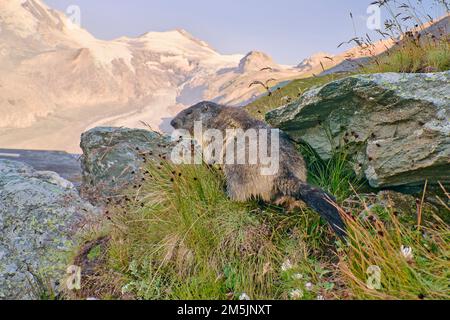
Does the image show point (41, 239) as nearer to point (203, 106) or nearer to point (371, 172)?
point (203, 106)

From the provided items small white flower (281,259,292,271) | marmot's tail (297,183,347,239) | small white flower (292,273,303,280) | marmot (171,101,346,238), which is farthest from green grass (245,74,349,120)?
small white flower (292,273,303,280)

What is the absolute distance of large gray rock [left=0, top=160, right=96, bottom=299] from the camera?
6379mm

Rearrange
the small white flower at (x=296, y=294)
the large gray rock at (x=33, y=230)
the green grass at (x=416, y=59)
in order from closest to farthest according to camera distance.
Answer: the small white flower at (x=296, y=294) < the large gray rock at (x=33, y=230) < the green grass at (x=416, y=59)

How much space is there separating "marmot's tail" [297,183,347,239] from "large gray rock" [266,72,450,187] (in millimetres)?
1356

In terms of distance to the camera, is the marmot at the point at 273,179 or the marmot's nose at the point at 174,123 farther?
the marmot's nose at the point at 174,123

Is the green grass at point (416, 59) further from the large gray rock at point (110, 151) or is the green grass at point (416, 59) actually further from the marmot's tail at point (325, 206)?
the large gray rock at point (110, 151)

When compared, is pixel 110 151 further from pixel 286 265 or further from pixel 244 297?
pixel 244 297

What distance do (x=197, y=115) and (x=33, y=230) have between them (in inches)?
137

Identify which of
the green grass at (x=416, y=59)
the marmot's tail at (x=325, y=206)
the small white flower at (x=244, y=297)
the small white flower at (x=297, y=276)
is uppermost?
the green grass at (x=416, y=59)

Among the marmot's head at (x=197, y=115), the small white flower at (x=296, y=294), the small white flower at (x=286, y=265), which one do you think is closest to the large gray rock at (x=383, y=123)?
the marmot's head at (x=197, y=115)

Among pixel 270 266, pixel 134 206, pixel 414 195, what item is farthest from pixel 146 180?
pixel 414 195

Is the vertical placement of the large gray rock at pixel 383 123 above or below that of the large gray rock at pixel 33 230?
above

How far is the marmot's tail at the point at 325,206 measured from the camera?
15.1 ft

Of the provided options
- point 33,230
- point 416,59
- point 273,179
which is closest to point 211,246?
point 273,179
